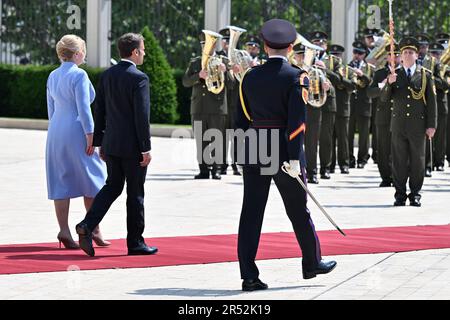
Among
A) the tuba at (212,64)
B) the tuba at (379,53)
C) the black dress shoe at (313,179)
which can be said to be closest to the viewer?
the black dress shoe at (313,179)

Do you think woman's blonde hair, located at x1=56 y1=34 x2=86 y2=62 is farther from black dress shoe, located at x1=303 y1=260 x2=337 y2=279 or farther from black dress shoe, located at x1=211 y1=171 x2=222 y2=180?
black dress shoe, located at x1=211 y1=171 x2=222 y2=180

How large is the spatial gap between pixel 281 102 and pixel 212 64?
871 cm

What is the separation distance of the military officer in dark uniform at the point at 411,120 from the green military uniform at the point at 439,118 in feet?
12.1

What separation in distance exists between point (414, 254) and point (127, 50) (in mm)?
2730

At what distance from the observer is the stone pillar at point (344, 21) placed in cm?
2786

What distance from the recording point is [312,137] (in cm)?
1753

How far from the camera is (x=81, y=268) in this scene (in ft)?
32.4

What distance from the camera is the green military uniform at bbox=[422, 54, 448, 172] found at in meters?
18.6

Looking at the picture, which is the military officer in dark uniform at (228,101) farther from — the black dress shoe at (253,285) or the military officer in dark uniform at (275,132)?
the black dress shoe at (253,285)

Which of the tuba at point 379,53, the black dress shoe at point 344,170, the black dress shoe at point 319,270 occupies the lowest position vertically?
the black dress shoe at point 344,170

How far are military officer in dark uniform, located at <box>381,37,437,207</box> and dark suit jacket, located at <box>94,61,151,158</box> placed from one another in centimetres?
478

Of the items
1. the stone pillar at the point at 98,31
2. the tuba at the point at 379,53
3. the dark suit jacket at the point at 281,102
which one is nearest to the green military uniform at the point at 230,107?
the tuba at the point at 379,53
